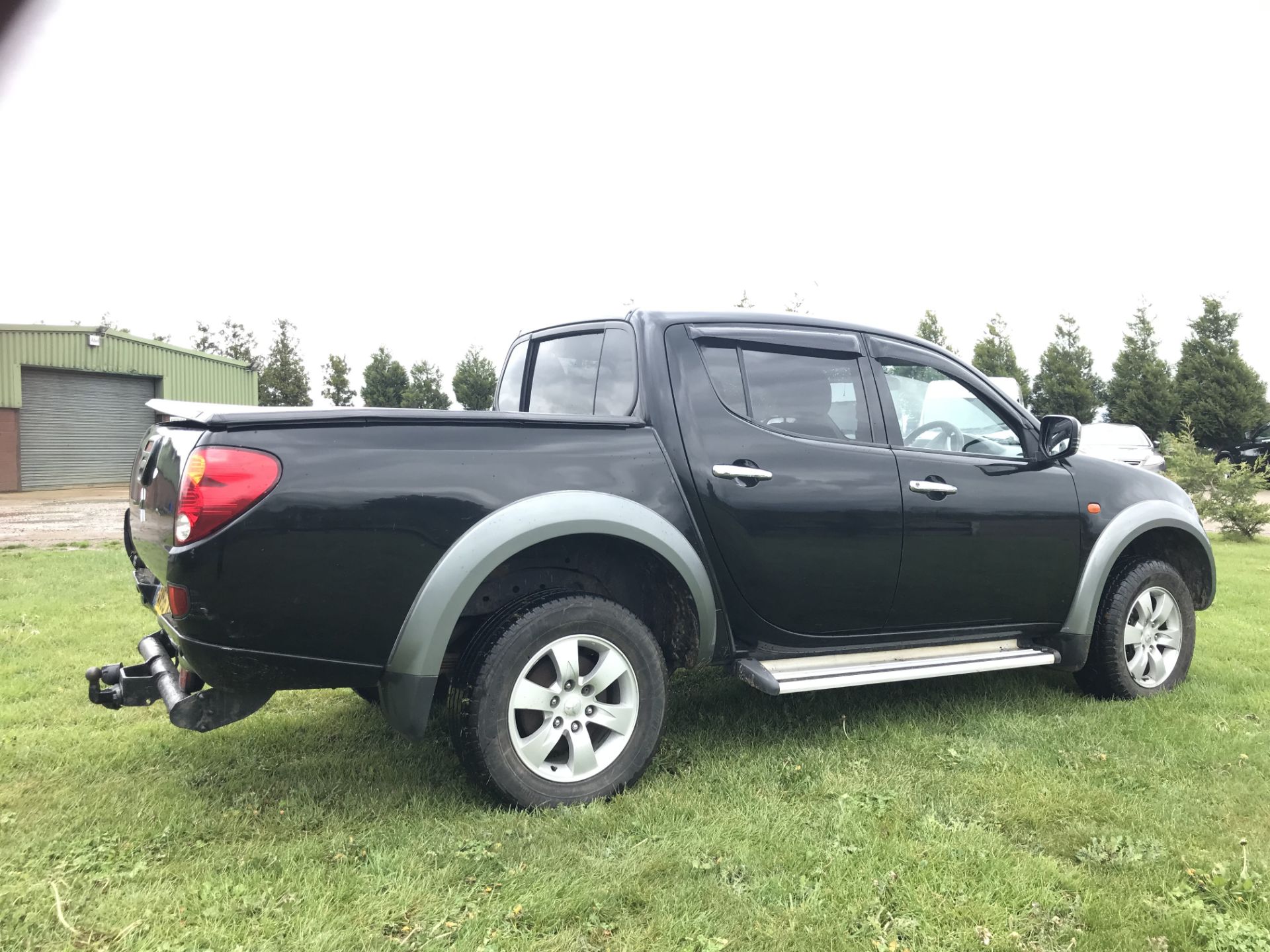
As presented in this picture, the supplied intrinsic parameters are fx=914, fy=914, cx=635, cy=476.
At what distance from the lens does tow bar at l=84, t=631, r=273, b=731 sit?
296 centimetres

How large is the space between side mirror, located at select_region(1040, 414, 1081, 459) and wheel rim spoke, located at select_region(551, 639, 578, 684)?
98.5 inches

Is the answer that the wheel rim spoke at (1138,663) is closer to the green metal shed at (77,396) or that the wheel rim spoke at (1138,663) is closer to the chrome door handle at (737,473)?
the chrome door handle at (737,473)

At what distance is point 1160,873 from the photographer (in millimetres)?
2727

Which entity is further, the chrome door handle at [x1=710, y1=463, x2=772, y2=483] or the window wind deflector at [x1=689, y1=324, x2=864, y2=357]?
the window wind deflector at [x1=689, y1=324, x2=864, y2=357]

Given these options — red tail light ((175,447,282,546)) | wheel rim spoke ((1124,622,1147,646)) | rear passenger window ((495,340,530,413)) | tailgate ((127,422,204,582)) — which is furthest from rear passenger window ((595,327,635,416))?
wheel rim spoke ((1124,622,1147,646))

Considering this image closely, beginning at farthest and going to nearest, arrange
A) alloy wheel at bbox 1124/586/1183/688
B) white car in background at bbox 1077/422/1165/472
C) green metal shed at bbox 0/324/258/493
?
green metal shed at bbox 0/324/258/493
white car in background at bbox 1077/422/1165/472
alloy wheel at bbox 1124/586/1183/688

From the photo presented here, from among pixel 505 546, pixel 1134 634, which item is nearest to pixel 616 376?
pixel 505 546

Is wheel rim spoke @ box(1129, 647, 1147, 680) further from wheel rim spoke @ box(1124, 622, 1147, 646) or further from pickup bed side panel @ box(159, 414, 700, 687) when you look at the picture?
pickup bed side panel @ box(159, 414, 700, 687)

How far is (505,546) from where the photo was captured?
306cm

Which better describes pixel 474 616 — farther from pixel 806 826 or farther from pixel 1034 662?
pixel 1034 662

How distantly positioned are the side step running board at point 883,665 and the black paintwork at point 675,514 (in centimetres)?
7

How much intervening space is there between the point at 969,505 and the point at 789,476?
0.92 metres

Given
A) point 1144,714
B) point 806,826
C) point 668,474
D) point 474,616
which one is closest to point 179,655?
point 474,616

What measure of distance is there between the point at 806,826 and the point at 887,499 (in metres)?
1.39
